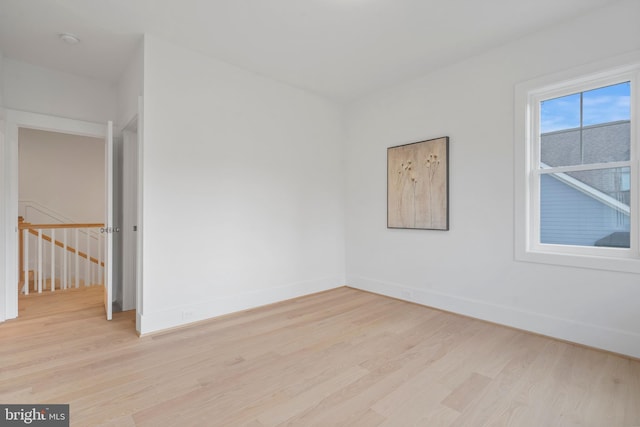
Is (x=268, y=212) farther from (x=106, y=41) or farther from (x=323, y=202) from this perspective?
(x=106, y=41)

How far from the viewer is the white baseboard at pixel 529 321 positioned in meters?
2.41

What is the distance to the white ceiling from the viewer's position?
97.9 inches

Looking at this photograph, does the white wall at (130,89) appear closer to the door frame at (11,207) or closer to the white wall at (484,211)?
the door frame at (11,207)

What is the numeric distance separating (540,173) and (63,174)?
25.2ft

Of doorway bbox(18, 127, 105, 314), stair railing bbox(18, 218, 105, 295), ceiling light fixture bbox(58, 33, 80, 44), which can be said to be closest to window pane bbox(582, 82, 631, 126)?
ceiling light fixture bbox(58, 33, 80, 44)

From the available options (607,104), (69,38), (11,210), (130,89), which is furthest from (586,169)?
(11,210)

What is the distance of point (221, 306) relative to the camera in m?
3.36

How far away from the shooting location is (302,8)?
2.52 metres

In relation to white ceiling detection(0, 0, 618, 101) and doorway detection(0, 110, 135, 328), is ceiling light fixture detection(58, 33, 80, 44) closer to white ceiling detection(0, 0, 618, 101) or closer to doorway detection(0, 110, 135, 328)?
white ceiling detection(0, 0, 618, 101)

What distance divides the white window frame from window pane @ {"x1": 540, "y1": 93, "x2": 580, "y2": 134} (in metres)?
0.05

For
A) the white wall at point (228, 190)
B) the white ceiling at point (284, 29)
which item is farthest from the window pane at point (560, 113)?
the white wall at point (228, 190)

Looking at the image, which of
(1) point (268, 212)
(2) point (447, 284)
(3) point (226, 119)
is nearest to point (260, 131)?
(3) point (226, 119)

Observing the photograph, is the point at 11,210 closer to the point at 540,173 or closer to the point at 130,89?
the point at 130,89

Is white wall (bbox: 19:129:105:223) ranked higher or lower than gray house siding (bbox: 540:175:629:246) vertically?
higher
